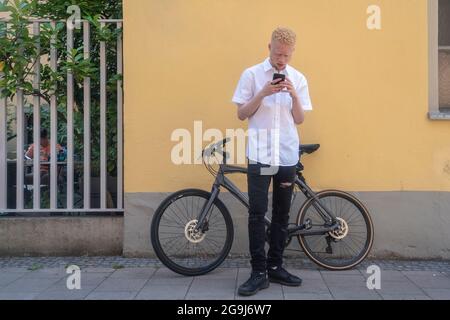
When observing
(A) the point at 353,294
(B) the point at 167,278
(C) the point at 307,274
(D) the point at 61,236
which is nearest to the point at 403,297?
(A) the point at 353,294

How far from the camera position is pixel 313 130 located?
564 centimetres

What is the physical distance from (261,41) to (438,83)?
1.88 m

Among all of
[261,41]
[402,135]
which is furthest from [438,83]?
[261,41]

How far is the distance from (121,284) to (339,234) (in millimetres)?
2011

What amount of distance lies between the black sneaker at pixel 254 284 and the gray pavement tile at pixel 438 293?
129cm

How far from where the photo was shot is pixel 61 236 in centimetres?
586

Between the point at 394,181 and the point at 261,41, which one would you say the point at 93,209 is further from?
the point at 394,181

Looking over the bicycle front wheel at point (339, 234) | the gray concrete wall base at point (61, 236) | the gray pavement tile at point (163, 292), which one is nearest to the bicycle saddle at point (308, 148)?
the bicycle front wheel at point (339, 234)

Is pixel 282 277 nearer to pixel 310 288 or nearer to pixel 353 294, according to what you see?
pixel 310 288

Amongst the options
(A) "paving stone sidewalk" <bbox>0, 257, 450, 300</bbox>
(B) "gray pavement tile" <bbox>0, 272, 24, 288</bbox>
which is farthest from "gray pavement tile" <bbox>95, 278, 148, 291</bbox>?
(B) "gray pavement tile" <bbox>0, 272, 24, 288</bbox>

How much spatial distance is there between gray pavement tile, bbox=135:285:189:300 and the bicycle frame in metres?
0.57

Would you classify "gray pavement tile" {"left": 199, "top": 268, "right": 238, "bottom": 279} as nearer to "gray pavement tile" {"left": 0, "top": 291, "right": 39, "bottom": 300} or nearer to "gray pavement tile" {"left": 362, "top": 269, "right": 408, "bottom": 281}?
"gray pavement tile" {"left": 362, "top": 269, "right": 408, "bottom": 281}

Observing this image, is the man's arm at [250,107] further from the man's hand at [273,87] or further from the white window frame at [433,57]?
the white window frame at [433,57]

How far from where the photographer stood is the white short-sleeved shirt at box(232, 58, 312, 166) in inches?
180
